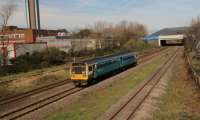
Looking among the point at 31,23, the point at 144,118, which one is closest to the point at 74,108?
the point at 144,118

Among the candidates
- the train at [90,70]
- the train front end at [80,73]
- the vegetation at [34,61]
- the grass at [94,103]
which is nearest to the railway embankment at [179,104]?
the grass at [94,103]

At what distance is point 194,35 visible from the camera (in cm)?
7444

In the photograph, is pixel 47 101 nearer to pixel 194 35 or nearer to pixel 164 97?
pixel 164 97

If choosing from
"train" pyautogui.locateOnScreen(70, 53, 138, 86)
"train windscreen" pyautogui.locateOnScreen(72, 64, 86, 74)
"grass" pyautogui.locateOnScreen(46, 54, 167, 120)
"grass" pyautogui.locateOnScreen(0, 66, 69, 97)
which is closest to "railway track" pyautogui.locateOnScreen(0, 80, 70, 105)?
"grass" pyautogui.locateOnScreen(0, 66, 69, 97)

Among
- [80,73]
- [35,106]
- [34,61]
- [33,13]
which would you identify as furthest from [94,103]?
[33,13]

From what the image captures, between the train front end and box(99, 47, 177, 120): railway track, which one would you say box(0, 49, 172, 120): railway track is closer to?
the train front end

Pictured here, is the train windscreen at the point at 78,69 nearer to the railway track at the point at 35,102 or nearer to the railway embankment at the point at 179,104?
the railway track at the point at 35,102

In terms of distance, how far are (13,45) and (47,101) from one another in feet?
104

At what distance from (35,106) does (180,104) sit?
388 inches

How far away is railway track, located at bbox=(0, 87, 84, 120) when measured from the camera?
55.9 ft

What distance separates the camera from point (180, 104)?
18.6m

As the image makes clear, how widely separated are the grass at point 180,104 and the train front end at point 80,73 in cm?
766

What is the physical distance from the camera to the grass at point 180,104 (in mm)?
15711

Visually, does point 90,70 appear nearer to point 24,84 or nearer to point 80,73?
point 80,73
